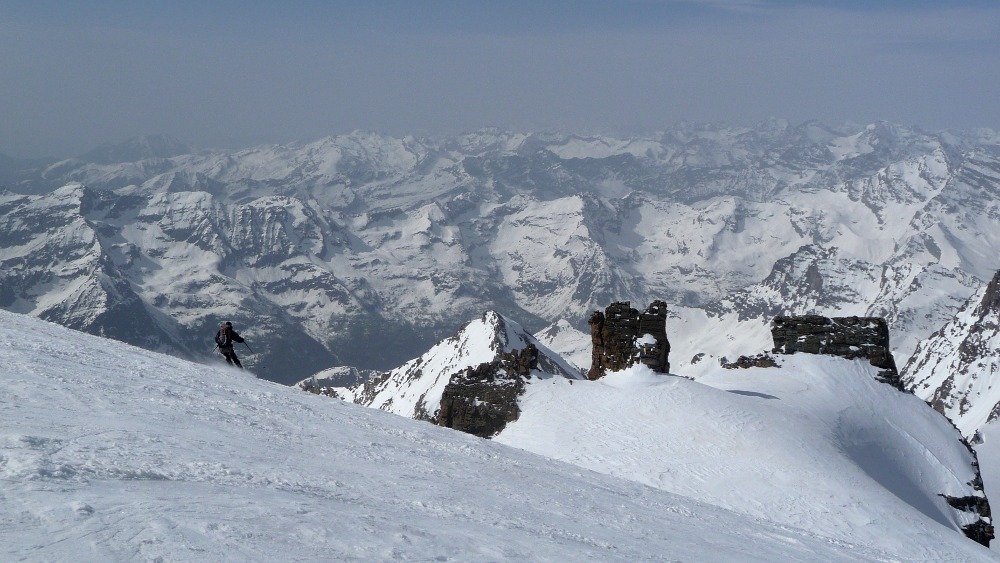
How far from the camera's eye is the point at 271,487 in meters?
13.8

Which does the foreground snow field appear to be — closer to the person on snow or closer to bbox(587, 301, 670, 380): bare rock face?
the person on snow

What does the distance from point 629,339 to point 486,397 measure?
26.8 ft

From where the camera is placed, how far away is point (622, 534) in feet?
51.8

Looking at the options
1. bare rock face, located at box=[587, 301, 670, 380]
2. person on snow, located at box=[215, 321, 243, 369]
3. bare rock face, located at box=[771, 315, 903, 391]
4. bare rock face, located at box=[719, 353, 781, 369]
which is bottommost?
bare rock face, located at box=[719, 353, 781, 369]

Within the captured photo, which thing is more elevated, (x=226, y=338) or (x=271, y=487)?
(x=271, y=487)

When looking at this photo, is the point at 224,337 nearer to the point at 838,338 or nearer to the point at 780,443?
the point at 780,443

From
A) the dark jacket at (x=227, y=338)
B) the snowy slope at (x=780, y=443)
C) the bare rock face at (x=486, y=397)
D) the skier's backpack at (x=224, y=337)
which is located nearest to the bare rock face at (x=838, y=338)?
the snowy slope at (x=780, y=443)

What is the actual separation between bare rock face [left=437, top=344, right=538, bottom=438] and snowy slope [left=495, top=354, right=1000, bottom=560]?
3.32 feet

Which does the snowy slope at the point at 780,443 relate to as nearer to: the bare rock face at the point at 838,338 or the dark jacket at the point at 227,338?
the bare rock face at the point at 838,338

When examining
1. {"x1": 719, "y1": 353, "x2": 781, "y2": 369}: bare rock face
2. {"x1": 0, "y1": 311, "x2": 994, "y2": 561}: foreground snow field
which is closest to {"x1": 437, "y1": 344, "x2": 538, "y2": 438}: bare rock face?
{"x1": 719, "y1": 353, "x2": 781, "y2": 369}: bare rock face

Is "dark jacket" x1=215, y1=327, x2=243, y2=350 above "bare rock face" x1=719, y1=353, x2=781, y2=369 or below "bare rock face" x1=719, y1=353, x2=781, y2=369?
above

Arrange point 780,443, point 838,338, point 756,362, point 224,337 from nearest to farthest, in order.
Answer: point 224,337 → point 780,443 → point 756,362 → point 838,338

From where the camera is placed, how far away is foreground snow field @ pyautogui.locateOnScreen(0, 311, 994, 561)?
34.6 ft

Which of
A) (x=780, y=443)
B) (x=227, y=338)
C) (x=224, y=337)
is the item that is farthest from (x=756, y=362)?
(x=224, y=337)
